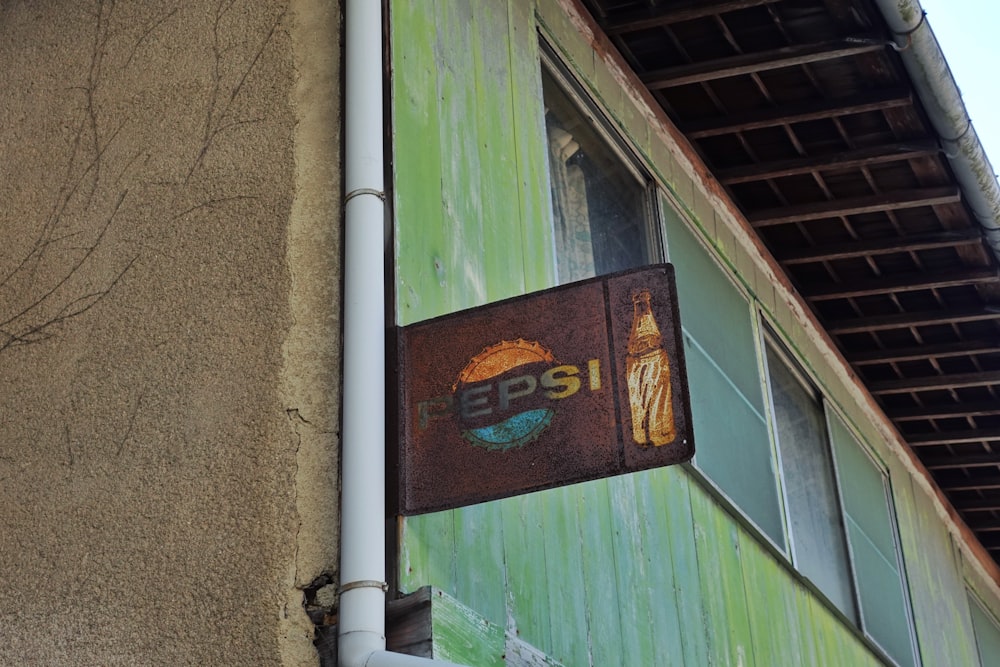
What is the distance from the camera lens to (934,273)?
265 inches

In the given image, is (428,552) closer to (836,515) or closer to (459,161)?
(459,161)

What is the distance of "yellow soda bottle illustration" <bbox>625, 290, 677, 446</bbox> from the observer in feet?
9.23

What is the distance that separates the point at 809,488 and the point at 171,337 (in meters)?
4.11

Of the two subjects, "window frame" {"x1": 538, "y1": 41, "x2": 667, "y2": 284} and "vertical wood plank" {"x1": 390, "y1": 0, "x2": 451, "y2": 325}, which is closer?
"vertical wood plank" {"x1": 390, "y1": 0, "x2": 451, "y2": 325}

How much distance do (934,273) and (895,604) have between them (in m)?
1.89

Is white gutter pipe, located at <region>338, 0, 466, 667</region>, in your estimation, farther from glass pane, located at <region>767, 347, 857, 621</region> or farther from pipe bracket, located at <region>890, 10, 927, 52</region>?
glass pane, located at <region>767, 347, 857, 621</region>

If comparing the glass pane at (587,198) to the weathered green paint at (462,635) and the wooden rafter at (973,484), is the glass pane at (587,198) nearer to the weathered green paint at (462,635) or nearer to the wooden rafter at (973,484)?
the weathered green paint at (462,635)

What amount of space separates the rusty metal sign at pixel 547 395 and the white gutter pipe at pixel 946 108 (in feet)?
8.17

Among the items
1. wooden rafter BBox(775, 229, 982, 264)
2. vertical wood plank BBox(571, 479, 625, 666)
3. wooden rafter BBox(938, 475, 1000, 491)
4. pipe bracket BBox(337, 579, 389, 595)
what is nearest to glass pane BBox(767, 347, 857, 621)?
wooden rafter BBox(775, 229, 982, 264)

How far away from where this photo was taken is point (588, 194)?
5.21 metres

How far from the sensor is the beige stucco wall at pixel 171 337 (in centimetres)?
300

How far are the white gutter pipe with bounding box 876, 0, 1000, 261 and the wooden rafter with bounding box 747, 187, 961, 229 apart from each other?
14 centimetres

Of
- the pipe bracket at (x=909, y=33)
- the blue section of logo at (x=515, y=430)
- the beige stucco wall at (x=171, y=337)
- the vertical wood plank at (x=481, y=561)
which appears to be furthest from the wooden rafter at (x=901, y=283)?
the blue section of logo at (x=515, y=430)

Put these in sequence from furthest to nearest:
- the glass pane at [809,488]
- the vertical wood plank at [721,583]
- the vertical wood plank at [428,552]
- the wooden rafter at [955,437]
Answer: the wooden rafter at [955,437]
the glass pane at [809,488]
the vertical wood plank at [721,583]
the vertical wood plank at [428,552]
